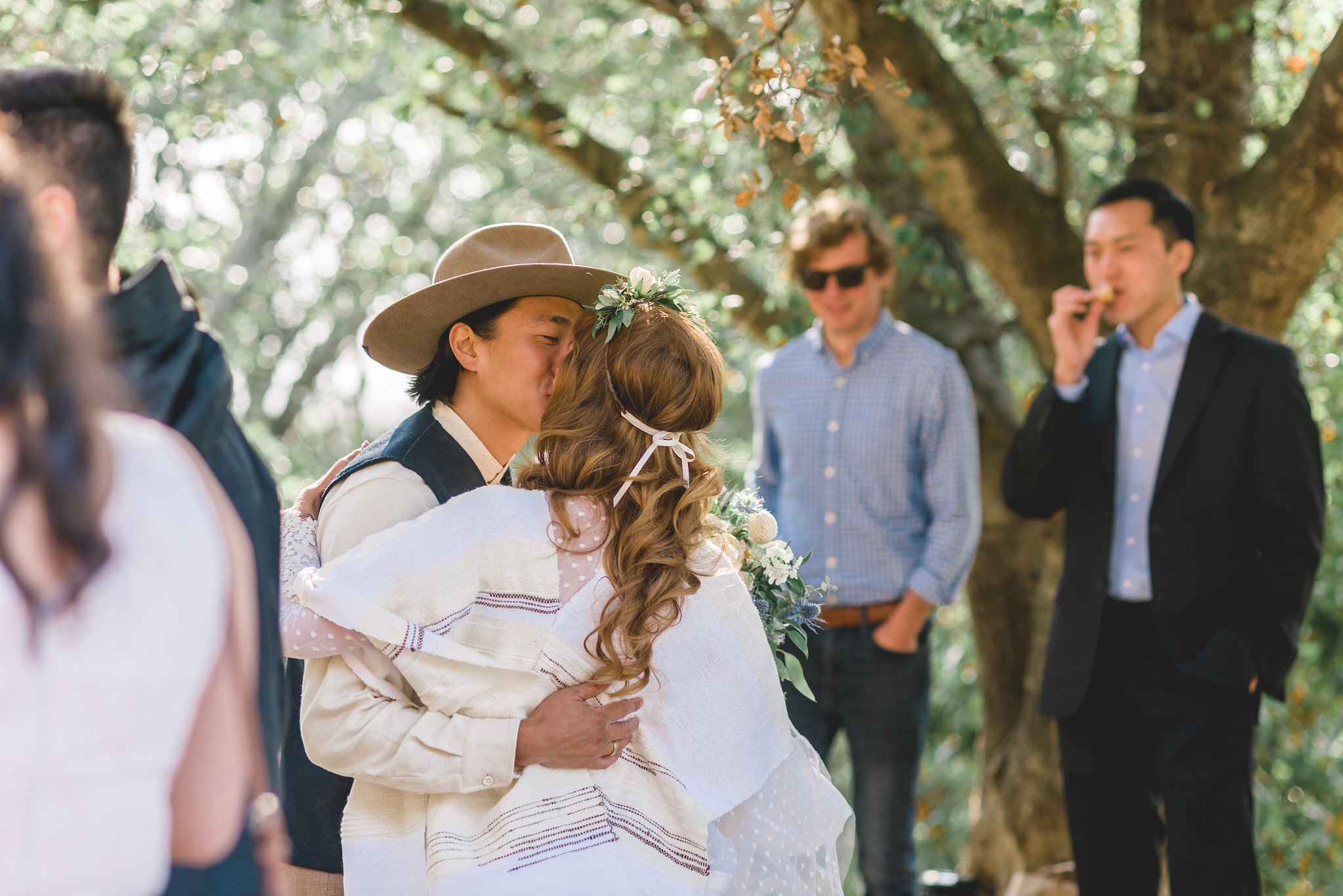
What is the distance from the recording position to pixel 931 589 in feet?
12.6

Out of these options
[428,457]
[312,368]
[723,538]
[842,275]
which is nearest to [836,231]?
[842,275]

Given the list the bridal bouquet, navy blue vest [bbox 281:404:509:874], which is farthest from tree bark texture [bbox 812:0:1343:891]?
navy blue vest [bbox 281:404:509:874]

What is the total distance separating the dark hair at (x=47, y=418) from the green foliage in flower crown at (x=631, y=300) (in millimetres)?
1252

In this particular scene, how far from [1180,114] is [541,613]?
3.55 metres

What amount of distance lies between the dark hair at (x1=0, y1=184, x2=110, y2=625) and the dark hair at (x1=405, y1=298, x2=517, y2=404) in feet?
4.93

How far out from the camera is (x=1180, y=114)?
444cm

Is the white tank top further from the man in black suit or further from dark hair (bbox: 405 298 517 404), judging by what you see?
the man in black suit

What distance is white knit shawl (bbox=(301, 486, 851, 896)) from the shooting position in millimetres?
1982

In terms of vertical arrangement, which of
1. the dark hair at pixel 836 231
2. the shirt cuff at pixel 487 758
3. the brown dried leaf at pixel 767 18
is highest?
the brown dried leaf at pixel 767 18

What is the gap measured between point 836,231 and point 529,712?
2470mm

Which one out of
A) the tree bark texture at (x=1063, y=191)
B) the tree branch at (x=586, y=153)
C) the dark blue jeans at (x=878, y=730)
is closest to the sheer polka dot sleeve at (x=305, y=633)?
the dark blue jeans at (x=878, y=730)

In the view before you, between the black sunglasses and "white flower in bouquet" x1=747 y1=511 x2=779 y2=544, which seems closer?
"white flower in bouquet" x1=747 y1=511 x2=779 y2=544

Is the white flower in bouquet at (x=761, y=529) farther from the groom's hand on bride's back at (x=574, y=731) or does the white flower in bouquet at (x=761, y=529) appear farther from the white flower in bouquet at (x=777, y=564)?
the groom's hand on bride's back at (x=574, y=731)

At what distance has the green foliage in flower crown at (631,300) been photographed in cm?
228
